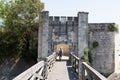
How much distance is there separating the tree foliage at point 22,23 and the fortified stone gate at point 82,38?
3.70 feet

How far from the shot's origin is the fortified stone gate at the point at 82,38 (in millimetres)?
20453

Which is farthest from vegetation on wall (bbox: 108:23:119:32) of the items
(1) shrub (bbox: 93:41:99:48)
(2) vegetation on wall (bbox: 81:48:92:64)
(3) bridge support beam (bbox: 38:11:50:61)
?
(3) bridge support beam (bbox: 38:11:50:61)

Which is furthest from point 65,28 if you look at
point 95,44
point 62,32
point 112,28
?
point 112,28

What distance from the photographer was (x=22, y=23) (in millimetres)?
21031

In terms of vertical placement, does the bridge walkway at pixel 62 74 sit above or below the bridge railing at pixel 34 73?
below

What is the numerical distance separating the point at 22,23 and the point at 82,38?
497 centimetres

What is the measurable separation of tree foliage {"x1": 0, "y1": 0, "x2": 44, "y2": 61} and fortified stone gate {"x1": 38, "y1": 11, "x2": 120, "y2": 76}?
113 centimetres

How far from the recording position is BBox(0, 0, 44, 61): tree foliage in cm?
2116

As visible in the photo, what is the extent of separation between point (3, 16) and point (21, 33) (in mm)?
3550

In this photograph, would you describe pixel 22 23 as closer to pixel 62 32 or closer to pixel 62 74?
pixel 62 32

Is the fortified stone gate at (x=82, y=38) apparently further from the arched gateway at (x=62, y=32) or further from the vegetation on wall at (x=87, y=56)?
the vegetation on wall at (x=87, y=56)

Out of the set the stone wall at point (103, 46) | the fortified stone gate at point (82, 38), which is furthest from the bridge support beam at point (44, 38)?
the stone wall at point (103, 46)

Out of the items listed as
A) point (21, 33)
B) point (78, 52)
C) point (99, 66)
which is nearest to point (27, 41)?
point (21, 33)

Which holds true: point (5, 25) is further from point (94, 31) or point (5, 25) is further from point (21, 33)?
point (94, 31)
